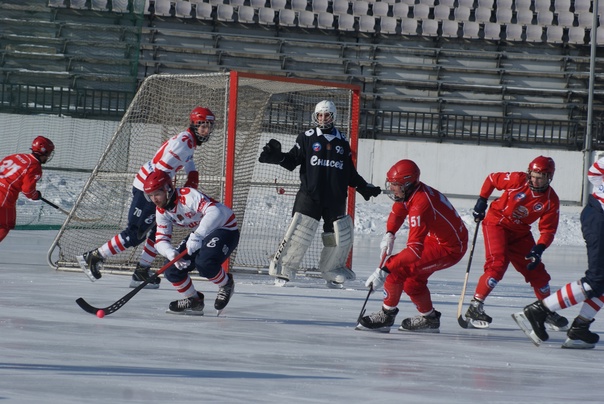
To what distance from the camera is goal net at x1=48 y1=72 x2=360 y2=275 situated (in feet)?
23.6

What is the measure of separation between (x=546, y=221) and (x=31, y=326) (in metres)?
2.67

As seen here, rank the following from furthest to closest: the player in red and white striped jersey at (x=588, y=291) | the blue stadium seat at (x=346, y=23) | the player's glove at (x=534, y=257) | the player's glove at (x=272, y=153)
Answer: the blue stadium seat at (x=346, y=23) < the player's glove at (x=272, y=153) < the player's glove at (x=534, y=257) < the player in red and white striped jersey at (x=588, y=291)

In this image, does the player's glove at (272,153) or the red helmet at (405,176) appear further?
the player's glove at (272,153)

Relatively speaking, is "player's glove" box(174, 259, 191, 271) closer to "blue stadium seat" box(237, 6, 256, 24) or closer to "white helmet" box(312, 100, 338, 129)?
"white helmet" box(312, 100, 338, 129)

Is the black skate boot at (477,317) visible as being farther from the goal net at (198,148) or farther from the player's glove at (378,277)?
the goal net at (198,148)

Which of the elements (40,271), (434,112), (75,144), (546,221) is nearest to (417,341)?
(546,221)

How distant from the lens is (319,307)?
18.6 ft

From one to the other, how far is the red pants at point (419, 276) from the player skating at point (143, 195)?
5.71 ft

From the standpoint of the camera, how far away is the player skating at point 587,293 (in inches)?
171

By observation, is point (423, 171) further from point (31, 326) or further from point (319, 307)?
point (31, 326)

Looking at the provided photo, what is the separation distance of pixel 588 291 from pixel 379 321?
1.01 metres

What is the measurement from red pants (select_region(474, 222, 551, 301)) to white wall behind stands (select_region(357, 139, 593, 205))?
8.86 m

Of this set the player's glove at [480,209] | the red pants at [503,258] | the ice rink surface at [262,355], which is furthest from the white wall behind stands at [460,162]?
the player's glove at [480,209]

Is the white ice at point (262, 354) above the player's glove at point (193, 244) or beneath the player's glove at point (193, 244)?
beneath
